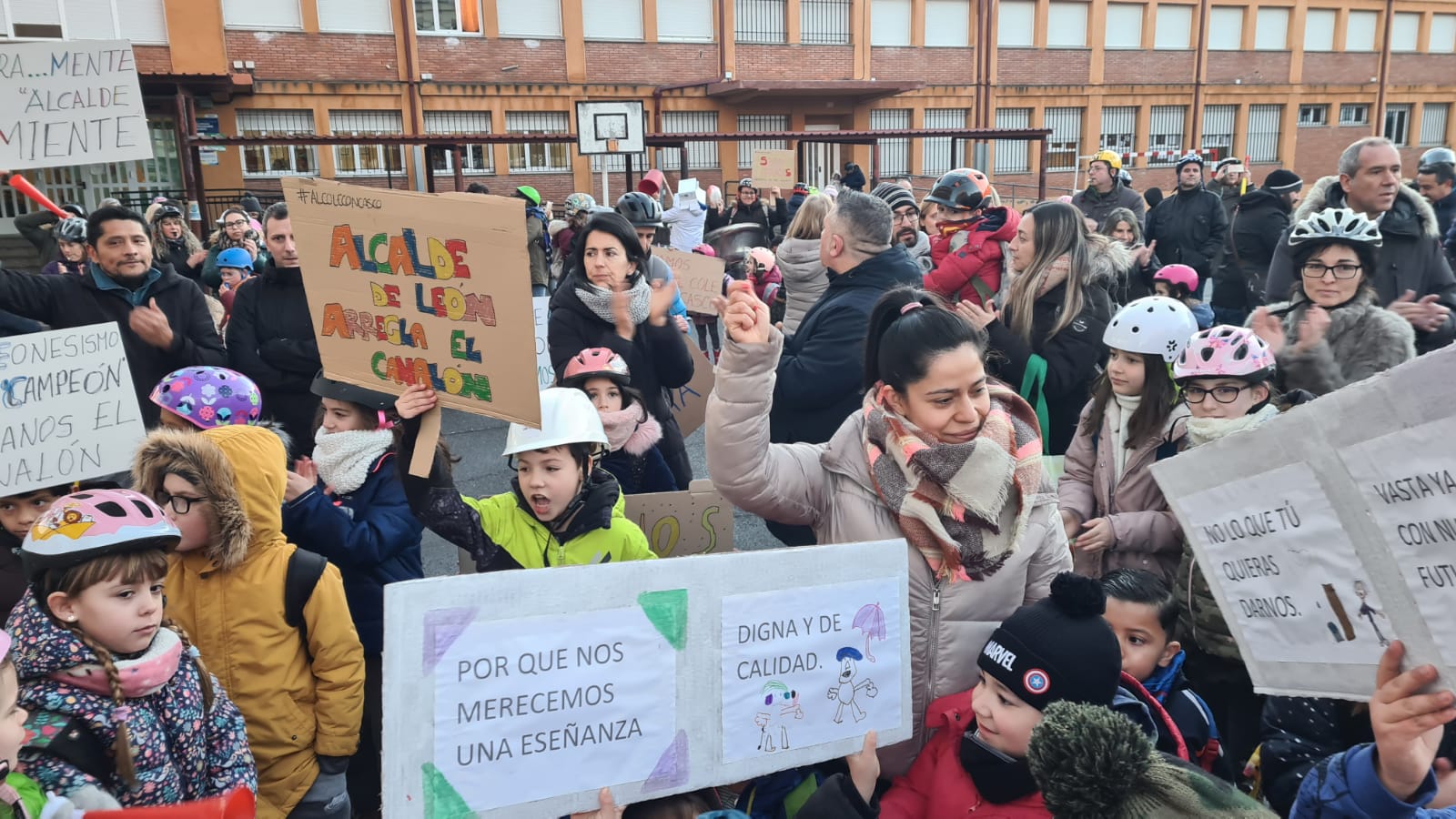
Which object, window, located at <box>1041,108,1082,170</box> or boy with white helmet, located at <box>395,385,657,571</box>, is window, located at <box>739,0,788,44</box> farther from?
boy with white helmet, located at <box>395,385,657,571</box>

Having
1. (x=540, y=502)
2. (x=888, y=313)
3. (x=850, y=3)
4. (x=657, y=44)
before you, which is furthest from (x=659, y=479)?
(x=850, y=3)

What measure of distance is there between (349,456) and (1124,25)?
35.0 metres

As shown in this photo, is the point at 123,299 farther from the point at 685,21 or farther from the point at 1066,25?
the point at 1066,25

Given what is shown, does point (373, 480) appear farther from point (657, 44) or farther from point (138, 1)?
point (657, 44)

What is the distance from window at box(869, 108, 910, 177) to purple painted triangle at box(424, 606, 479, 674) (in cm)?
2963

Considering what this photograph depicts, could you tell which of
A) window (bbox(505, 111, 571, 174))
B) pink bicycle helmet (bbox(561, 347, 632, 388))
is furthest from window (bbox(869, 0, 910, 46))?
pink bicycle helmet (bbox(561, 347, 632, 388))

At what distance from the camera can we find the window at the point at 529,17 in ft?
82.7

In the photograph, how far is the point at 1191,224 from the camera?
9352 mm

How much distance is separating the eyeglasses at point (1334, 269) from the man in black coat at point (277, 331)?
419 cm

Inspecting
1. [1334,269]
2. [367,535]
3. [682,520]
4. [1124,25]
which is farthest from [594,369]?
[1124,25]

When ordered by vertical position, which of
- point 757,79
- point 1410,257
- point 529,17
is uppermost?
point 529,17

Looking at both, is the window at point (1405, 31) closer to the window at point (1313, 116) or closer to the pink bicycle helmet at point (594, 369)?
the window at point (1313, 116)

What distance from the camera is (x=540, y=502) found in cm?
277

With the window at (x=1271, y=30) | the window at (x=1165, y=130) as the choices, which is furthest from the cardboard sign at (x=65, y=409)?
the window at (x=1271, y=30)
